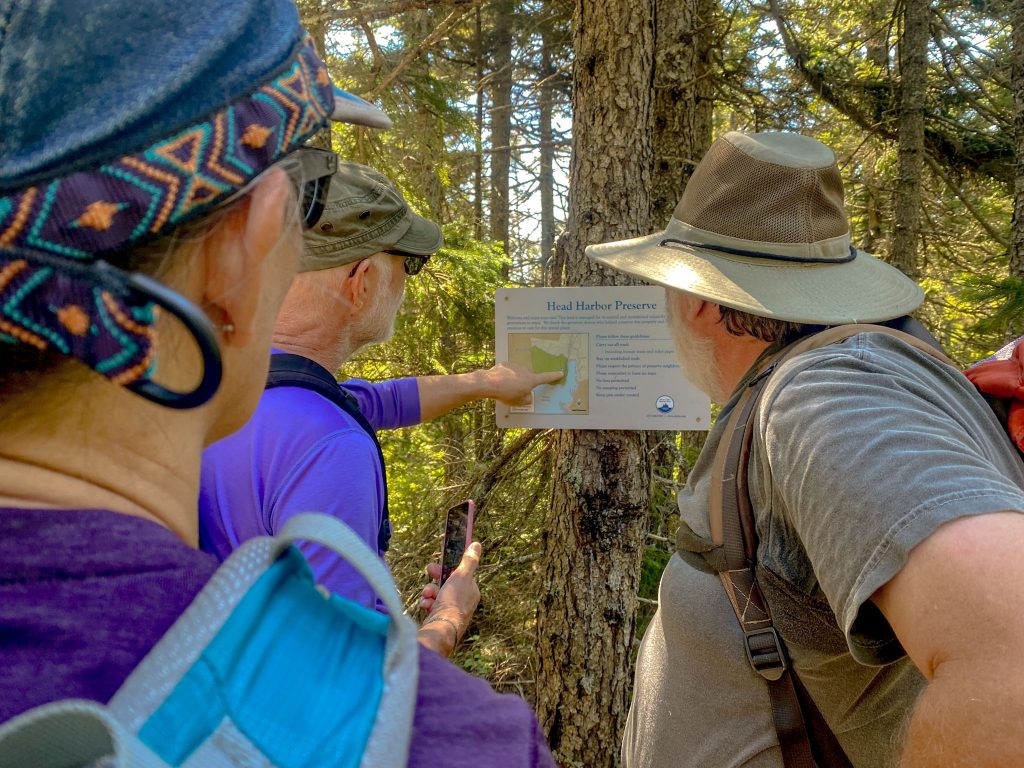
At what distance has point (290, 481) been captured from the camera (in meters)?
1.73

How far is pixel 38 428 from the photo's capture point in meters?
0.68

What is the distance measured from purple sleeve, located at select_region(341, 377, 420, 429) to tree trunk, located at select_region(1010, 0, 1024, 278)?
4.11 m

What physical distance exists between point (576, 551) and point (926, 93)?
5.58 meters

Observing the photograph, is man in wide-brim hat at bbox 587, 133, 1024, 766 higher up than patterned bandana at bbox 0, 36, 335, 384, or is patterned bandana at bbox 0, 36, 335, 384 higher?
patterned bandana at bbox 0, 36, 335, 384

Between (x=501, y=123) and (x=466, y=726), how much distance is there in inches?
539

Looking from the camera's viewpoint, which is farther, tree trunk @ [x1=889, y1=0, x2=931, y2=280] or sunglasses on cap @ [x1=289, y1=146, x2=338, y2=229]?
tree trunk @ [x1=889, y1=0, x2=931, y2=280]

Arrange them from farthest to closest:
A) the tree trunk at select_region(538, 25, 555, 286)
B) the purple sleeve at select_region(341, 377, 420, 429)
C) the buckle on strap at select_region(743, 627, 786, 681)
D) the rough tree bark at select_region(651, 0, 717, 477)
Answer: the tree trunk at select_region(538, 25, 555, 286) → the rough tree bark at select_region(651, 0, 717, 477) → the purple sleeve at select_region(341, 377, 420, 429) → the buckle on strap at select_region(743, 627, 786, 681)

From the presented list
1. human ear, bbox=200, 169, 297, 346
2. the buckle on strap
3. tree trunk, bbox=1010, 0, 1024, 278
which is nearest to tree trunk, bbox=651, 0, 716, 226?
tree trunk, bbox=1010, 0, 1024, 278

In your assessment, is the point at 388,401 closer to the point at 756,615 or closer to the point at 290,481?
the point at 290,481

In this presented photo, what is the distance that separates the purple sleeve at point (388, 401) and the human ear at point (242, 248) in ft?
6.74

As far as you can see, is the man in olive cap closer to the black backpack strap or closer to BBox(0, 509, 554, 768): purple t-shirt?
the black backpack strap

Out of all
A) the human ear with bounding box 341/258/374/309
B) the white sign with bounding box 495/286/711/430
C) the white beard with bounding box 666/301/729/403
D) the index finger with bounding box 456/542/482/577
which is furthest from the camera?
the white sign with bounding box 495/286/711/430

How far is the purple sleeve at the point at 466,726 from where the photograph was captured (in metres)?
0.65

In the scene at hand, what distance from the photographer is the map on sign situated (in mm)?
2797
